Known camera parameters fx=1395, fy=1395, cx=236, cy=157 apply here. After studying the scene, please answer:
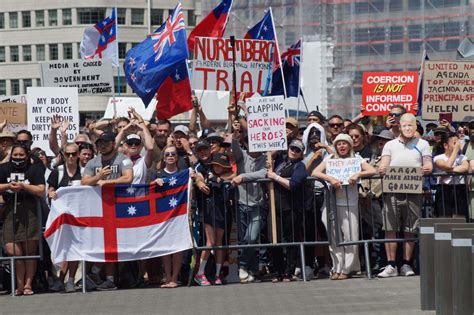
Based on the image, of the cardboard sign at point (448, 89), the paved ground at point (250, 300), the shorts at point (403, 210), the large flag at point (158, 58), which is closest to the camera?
the paved ground at point (250, 300)

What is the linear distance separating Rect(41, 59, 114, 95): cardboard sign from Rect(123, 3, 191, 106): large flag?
1.43 feet

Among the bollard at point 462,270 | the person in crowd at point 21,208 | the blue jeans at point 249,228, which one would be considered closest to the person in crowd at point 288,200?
the blue jeans at point 249,228

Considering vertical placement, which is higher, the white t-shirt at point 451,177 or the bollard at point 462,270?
the white t-shirt at point 451,177

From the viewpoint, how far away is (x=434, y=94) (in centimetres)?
2003

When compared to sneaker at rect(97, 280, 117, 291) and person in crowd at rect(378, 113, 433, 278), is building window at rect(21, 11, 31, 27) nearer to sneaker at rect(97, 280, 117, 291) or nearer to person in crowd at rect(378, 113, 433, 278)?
sneaker at rect(97, 280, 117, 291)

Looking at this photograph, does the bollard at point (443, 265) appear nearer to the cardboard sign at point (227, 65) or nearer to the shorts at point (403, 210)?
the shorts at point (403, 210)

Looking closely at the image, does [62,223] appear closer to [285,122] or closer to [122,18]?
[285,122]

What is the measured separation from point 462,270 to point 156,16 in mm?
94620

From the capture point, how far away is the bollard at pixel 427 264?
41.6 feet

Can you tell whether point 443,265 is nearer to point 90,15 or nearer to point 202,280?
point 202,280

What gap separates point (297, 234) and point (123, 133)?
8.34 ft

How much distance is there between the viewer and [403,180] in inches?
641

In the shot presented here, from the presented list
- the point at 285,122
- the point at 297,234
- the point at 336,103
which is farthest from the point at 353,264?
the point at 336,103

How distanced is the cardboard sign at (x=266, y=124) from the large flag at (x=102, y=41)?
1027 centimetres
